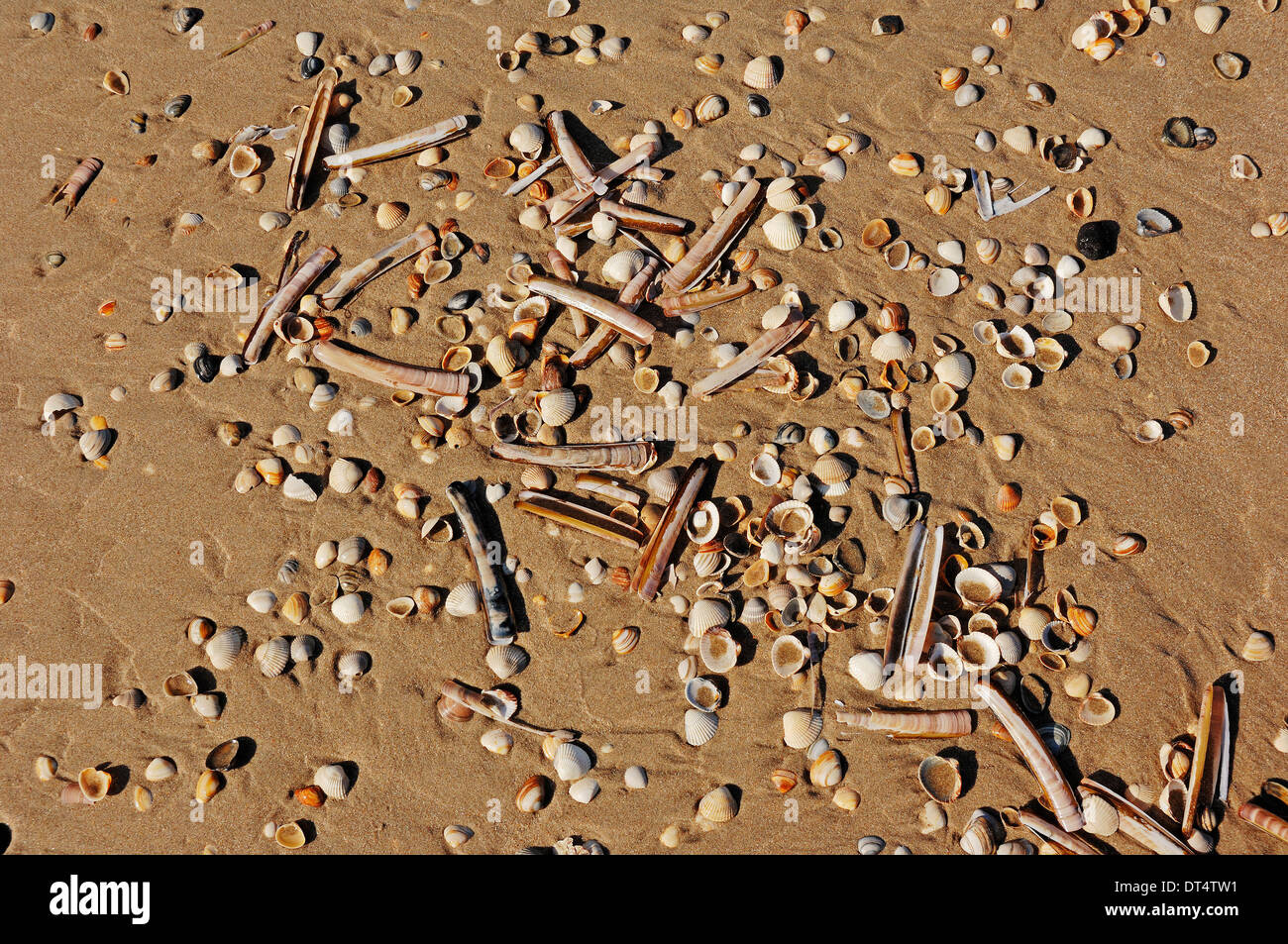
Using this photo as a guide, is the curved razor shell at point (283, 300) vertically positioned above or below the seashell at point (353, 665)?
above

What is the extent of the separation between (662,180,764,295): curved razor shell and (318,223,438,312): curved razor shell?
57.8 inches

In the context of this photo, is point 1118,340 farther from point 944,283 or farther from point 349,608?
point 349,608

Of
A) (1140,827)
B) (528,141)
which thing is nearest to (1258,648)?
(1140,827)

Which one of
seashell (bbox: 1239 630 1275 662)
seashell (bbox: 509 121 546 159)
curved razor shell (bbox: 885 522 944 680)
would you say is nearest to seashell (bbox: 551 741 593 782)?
curved razor shell (bbox: 885 522 944 680)

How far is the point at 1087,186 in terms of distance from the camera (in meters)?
4.46

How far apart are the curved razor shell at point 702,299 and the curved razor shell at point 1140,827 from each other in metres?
3.05

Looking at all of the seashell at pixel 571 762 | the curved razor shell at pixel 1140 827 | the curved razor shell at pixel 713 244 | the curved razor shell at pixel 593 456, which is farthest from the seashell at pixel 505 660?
the curved razor shell at pixel 1140 827

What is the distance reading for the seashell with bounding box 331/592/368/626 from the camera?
3740mm

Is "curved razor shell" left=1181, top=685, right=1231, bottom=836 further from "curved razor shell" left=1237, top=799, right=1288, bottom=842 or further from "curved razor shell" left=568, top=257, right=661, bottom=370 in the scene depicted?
"curved razor shell" left=568, top=257, right=661, bottom=370

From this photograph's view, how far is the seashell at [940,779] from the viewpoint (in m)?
3.46

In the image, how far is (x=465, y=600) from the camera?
373 centimetres

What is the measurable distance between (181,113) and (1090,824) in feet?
21.8

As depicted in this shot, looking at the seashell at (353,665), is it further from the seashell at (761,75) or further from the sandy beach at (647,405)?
the seashell at (761,75)
